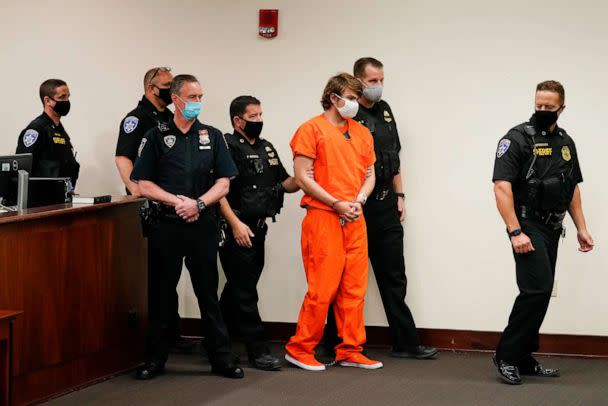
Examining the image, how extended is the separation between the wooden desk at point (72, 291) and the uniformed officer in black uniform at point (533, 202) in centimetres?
198

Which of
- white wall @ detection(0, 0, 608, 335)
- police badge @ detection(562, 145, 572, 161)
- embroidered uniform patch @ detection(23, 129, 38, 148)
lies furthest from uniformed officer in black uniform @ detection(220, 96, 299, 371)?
police badge @ detection(562, 145, 572, 161)

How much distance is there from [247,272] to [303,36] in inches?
65.0

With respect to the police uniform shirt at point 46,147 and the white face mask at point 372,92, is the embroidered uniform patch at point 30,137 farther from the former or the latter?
the white face mask at point 372,92

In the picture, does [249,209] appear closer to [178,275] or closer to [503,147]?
[178,275]

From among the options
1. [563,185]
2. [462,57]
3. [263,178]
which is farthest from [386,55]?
[563,185]

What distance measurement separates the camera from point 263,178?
17.5 ft

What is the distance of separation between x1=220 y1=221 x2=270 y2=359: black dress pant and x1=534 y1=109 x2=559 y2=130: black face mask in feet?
5.27

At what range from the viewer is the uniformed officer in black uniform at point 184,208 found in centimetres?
489

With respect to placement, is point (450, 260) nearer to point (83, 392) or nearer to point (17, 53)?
point (83, 392)

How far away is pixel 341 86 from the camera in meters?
5.20

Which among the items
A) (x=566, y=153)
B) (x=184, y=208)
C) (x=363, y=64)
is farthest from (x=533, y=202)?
(x=184, y=208)

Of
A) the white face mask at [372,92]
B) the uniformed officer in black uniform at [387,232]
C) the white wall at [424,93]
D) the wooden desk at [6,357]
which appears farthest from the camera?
the white wall at [424,93]

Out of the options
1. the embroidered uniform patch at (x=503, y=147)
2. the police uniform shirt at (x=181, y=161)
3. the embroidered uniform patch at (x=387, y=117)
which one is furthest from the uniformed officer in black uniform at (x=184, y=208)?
the embroidered uniform patch at (x=503, y=147)

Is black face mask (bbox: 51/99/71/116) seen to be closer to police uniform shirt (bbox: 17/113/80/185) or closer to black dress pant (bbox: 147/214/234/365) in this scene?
police uniform shirt (bbox: 17/113/80/185)
